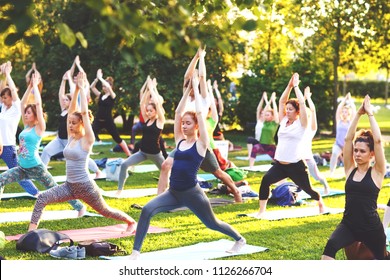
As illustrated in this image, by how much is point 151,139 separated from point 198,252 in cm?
390

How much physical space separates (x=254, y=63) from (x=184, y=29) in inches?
961

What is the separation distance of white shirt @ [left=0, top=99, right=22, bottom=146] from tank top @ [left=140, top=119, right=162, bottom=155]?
6.41 feet

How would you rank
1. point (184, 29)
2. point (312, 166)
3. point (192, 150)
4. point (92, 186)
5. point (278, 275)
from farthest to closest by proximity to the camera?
point (312, 166) → point (92, 186) → point (192, 150) → point (278, 275) → point (184, 29)

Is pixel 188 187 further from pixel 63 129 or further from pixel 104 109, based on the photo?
pixel 104 109

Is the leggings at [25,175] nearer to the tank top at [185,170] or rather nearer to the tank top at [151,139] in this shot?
the tank top at [151,139]

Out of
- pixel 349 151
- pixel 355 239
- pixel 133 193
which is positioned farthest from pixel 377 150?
pixel 133 193

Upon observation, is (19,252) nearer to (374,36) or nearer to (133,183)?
(133,183)

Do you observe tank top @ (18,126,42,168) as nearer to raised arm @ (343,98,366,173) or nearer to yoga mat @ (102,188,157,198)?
yoga mat @ (102,188,157,198)

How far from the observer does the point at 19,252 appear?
7965mm

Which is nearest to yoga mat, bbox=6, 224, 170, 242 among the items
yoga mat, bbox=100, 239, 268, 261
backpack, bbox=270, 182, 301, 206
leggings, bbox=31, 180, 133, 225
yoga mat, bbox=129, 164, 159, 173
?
leggings, bbox=31, 180, 133, 225

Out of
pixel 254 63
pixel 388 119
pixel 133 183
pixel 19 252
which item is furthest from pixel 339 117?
pixel 388 119

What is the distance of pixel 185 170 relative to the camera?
7.56 m

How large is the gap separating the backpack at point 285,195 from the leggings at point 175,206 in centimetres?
420

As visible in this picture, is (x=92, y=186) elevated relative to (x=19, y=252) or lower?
elevated
